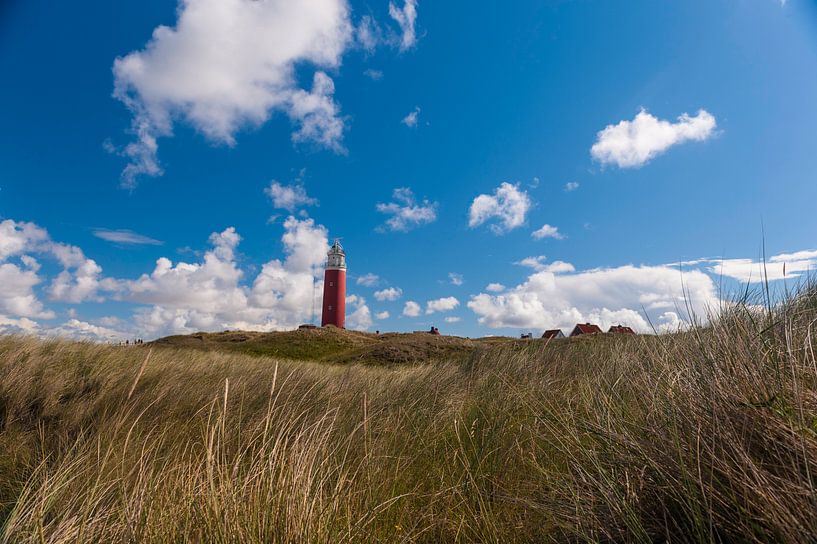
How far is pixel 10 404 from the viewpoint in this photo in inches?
170

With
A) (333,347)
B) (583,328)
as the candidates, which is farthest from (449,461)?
(583,328)

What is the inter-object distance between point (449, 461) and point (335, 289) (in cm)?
4405

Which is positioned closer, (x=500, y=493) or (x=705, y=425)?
(x=705, y=425)

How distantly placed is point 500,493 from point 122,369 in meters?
5.39

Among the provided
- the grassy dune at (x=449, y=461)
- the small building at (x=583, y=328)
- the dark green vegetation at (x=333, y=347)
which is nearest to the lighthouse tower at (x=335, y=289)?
the dark green vegetation at (x=333, y=347)

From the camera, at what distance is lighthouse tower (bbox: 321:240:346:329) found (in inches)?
1809

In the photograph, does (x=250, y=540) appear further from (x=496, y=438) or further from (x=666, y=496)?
(x=496, y=438)

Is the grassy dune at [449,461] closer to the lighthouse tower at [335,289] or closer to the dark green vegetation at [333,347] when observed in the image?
the dark green vegetation at [333,347]

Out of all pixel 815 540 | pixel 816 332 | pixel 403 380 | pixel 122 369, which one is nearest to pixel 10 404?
pixel 122 369

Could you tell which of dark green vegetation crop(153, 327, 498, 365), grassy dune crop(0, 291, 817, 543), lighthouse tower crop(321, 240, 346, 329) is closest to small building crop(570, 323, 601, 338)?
dark green vegetation crop(153, 327, 498, 365)

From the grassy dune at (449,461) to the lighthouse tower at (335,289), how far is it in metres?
40.8

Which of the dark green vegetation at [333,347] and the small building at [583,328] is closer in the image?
the dark green vegetation at [333,347]

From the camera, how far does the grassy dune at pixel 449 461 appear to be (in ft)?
5.05

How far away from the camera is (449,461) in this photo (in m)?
3.29
